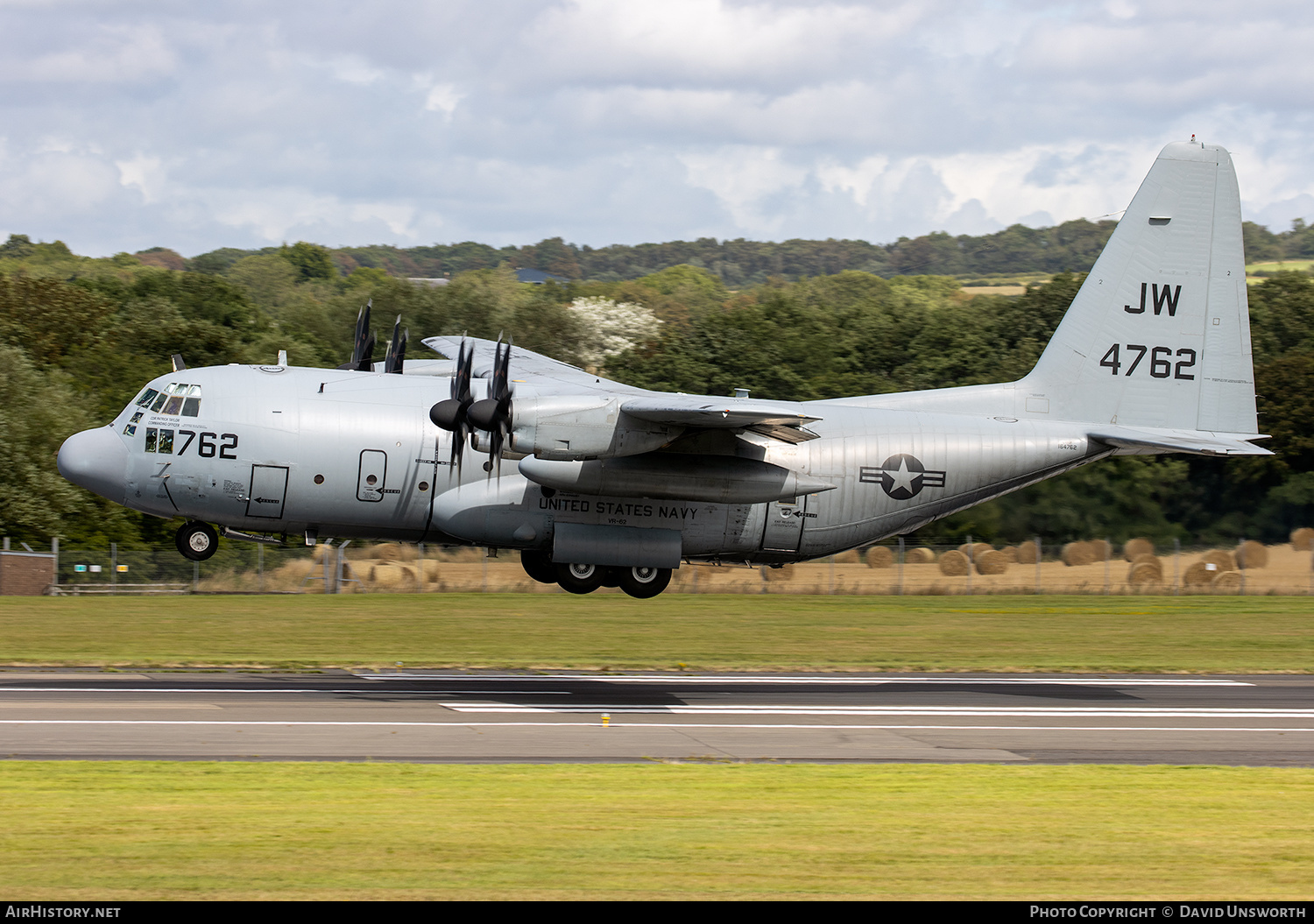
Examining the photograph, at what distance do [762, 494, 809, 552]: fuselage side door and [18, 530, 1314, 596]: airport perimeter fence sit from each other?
1933cm

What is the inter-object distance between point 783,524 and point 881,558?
24.8 m

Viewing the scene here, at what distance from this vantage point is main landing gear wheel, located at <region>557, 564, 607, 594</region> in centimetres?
2709

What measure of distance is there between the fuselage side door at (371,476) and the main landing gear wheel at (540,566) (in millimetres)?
3570

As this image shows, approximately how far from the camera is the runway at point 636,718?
1948 cm

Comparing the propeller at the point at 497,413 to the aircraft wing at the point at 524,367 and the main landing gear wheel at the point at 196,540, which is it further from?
the main landing gear wheel at the point at 196,540

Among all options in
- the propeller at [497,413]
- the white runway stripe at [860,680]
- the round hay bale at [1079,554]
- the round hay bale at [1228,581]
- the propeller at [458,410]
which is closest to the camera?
the propeller at [497,413]

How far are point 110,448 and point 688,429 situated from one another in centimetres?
1089

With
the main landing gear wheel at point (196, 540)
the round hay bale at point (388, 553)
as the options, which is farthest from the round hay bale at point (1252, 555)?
the main landing gear wheel at point (196, 540)

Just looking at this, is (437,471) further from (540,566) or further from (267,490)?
(540,566)

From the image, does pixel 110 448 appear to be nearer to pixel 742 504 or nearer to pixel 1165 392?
pixel 742 504

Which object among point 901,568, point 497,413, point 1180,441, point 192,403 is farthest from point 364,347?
point 901,568

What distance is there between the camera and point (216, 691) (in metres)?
24.9

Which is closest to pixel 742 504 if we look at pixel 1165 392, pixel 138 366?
pixel 1165 392

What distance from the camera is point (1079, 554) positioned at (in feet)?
150
